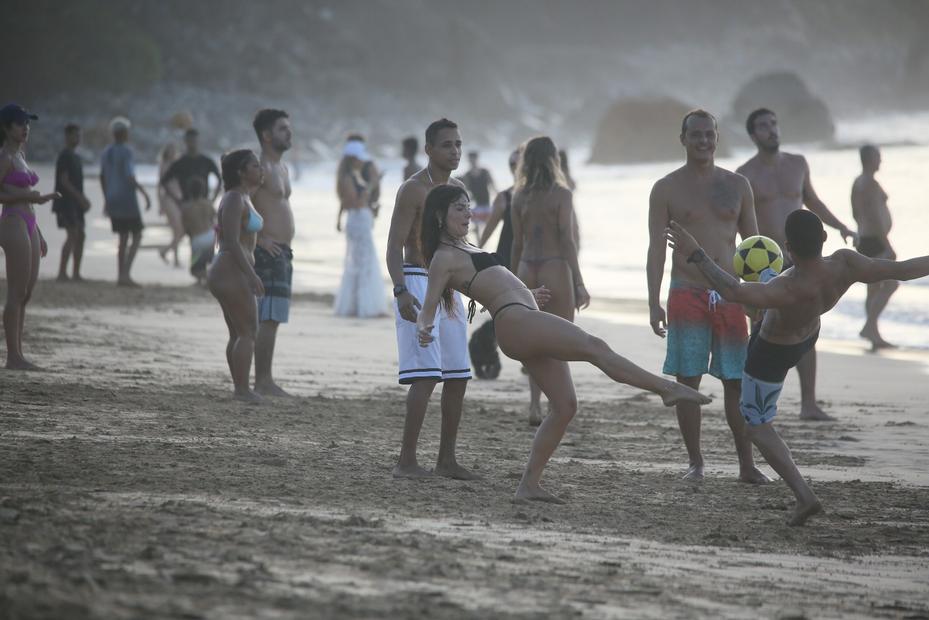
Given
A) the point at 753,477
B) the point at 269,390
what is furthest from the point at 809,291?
the point at 269,390

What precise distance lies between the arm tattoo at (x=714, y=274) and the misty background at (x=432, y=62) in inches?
2528

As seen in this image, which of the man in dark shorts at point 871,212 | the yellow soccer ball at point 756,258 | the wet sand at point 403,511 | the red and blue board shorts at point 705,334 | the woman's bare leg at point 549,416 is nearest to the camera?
the wet sand at point 403,511

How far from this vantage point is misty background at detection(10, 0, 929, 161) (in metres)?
94.3

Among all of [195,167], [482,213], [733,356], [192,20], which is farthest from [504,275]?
[192,20]

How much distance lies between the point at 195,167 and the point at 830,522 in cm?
1132

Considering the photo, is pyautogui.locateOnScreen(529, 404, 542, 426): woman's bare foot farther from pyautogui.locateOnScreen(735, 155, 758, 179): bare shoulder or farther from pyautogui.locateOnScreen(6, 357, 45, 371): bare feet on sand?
pyautogui.locateOnScreen(6, 357, 45, 371): bare feet on sand

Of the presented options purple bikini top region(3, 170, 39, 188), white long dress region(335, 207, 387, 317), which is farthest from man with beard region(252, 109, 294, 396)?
white long dress region(335, 207, 387, 317)

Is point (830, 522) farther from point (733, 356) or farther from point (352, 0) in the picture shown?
point (352, 0)

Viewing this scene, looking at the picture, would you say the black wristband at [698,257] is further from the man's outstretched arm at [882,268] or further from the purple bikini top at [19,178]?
the purple bikini top at [19,178]

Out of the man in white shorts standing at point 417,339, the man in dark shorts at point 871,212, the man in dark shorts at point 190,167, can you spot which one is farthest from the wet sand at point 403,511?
the man in dark shorts at point 190,167

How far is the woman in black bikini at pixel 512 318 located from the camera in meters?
5.96

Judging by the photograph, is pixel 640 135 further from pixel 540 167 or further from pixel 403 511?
pixel 403 511

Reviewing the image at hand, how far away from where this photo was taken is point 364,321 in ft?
46.7

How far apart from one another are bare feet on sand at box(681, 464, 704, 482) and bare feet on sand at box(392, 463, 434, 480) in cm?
140
